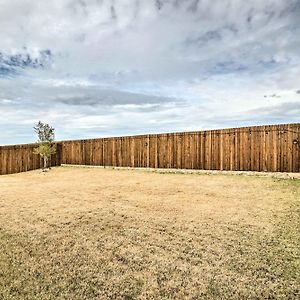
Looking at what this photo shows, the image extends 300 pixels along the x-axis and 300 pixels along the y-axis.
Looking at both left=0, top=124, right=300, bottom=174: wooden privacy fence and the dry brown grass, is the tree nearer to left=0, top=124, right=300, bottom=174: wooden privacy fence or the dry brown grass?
left=0, top=124, right=300, bottom=174: wooden privacy fence

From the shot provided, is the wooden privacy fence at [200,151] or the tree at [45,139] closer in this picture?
the wooden privacy fence at [200,151]

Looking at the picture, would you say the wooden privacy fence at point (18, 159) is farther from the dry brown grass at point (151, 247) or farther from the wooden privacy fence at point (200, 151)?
the dry brown grass at point (151, 247)

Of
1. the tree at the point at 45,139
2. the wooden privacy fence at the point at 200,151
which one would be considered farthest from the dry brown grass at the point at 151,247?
the tree at the point at 45,139

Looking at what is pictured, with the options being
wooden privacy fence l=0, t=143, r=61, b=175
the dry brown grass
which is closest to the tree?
wooden privacy fence l=0, t=143, r=61, b=175

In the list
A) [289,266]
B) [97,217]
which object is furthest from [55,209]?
[289,266]

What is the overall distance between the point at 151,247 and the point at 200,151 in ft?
34.6

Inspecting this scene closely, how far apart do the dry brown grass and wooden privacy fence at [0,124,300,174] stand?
4.22m

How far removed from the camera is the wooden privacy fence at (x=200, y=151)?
498 inches

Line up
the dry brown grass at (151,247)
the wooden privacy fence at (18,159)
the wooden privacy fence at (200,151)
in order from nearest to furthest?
the dry brown grass at (151,247), the wooden privacy fence at (200,151), the wooden privacy fence at (18,159)

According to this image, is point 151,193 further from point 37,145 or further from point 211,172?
point 37,145

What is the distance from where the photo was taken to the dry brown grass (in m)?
3.69

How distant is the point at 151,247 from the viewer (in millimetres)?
4941

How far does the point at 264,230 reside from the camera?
5793 mm

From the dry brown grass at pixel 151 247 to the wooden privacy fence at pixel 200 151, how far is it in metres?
4.22
